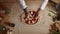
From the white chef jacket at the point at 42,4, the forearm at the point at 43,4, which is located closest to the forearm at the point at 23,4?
the white chef jacket at the point at 42,4

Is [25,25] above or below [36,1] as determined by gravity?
below

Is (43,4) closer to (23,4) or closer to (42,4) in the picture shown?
(42,4)

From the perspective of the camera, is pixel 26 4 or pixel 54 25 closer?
pixel 54 25

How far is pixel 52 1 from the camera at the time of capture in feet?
6.28

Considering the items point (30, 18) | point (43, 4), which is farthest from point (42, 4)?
point (30, 18)

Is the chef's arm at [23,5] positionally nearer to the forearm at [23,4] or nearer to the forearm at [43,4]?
the forearm at [23,4]

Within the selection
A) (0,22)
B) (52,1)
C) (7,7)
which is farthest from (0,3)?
(52,1)

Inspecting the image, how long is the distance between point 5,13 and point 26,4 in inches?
8.6

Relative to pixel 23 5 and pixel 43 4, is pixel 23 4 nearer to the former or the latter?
pixel 23 5

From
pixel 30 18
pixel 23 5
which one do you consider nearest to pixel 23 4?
pixel 23 5

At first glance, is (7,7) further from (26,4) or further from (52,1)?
(52,1)

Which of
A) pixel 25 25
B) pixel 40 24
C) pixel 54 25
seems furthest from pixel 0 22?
pixel 54 25

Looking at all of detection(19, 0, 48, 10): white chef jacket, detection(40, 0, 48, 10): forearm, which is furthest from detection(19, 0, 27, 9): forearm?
detection(40, 0, 48, 10): forearm

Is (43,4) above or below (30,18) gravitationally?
above
